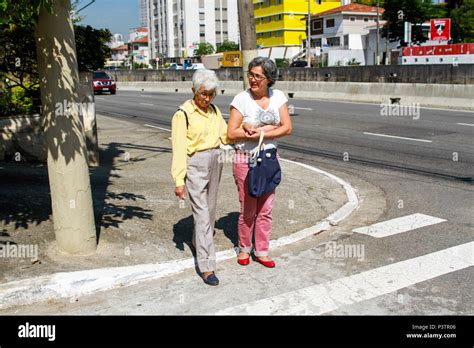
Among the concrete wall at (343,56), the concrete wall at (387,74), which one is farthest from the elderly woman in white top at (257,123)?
the concrete wall at (343,56)

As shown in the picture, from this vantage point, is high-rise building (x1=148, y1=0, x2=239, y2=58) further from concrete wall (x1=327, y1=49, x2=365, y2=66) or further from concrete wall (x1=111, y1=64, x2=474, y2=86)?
concrete wall (x1=111, y1=64, x2=474, y2=86)

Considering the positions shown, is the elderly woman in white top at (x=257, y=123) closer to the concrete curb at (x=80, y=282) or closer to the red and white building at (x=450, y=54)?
the concrete curb at (x=80, y=282)

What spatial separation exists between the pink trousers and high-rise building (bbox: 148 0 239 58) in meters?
115

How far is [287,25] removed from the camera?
345ft

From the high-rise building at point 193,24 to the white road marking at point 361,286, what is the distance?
115 meters

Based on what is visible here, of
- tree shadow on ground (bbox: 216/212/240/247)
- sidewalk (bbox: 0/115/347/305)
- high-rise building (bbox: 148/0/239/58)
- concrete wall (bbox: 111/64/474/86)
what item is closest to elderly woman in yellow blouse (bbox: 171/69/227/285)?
sidewalk (bbox: 0/115/347/305)

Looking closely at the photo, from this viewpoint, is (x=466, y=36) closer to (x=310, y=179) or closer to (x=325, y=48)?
(x=325, y=48)

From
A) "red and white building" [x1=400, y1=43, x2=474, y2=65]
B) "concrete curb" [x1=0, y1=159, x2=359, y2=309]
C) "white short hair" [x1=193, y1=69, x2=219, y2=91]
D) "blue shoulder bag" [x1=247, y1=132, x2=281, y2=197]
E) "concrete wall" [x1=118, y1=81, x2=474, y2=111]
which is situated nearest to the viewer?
"concrete curb" [x1=0, y1=159, x2=359, y2=309]

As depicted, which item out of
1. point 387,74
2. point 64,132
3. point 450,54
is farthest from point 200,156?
point 450,54

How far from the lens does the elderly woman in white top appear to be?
5156 mm

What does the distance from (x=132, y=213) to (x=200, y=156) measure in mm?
2218

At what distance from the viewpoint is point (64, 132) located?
541cm
